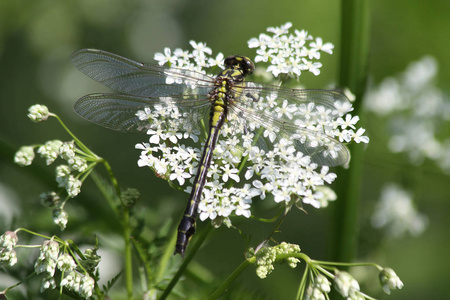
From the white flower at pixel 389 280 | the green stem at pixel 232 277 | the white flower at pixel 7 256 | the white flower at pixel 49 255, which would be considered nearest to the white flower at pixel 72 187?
the white flower at pixel 49 255

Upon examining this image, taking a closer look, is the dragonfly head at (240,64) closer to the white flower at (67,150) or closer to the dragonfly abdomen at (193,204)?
A: the dragonfly abdomen at (193,204)

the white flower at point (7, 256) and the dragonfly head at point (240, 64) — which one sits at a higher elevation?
the dragonfly head at point (240, 64)

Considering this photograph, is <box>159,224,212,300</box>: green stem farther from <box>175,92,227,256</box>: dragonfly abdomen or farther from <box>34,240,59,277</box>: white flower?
<box>34,240,59,277</box>: white flower

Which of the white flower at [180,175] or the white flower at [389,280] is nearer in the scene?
the white flower at [389,280]

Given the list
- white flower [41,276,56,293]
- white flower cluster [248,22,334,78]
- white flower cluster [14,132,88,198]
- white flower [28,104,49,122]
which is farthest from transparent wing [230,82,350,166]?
white flower [41,276,56,293]

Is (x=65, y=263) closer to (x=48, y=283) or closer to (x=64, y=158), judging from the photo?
(x=48, y=283)

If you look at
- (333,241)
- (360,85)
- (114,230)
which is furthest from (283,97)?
(114,230)

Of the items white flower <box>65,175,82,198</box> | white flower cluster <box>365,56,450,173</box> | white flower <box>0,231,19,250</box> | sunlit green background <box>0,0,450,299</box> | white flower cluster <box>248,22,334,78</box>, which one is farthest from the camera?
sunlit green background <box>0,0,450,299</box>

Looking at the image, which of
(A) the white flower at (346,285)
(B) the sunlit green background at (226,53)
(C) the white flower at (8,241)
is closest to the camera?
(A) the white flower at (346,285)
